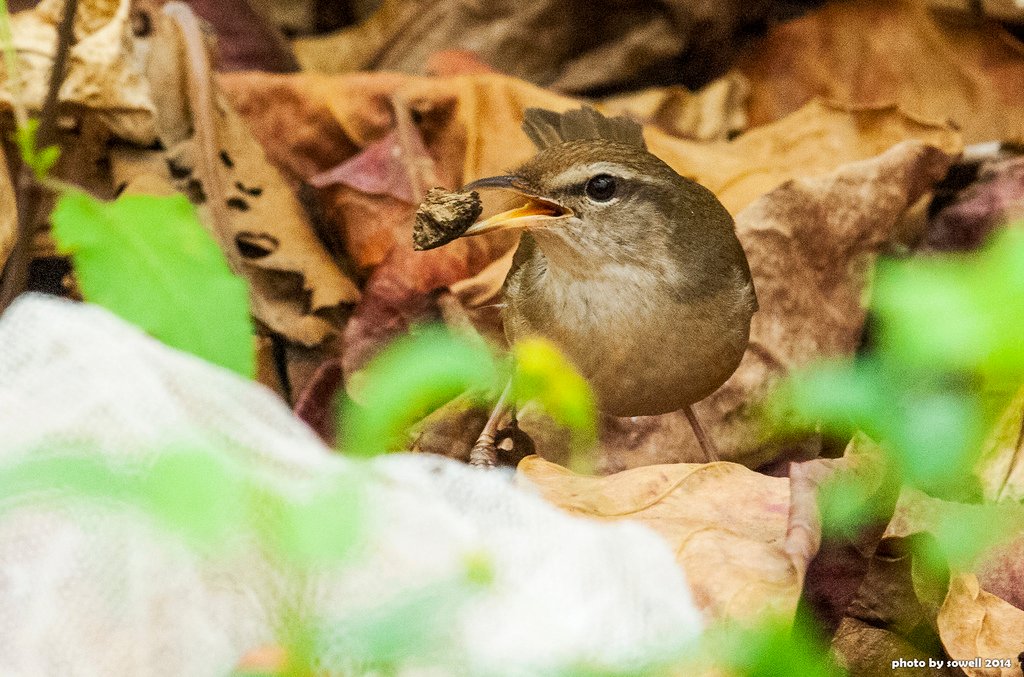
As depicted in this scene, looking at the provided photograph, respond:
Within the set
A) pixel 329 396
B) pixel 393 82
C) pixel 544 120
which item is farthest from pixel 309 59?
pixel 329 396

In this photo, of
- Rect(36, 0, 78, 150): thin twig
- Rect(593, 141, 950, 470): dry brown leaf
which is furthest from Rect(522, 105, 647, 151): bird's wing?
Rect(36, 0, 78, 150): thin twig

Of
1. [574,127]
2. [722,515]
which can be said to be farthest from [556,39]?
[722,515]

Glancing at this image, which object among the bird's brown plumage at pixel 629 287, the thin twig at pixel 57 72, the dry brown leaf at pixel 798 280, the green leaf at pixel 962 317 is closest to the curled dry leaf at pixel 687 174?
the dry brown leaf at pixel 798 280

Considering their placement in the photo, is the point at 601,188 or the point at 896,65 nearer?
the point at 601,188

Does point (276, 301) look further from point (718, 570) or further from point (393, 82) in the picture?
point (718, 570)

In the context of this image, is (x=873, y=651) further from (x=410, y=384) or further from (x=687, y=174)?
(x=687, y=174)

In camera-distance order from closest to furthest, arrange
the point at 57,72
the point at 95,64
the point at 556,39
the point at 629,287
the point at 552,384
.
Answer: the point at 552,384
the point at 57,72
the point at 629,287
the point at 95,64
the point at 556,39

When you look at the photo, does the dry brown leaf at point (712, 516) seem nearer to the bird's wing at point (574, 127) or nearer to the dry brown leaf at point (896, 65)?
the bird's wing at point (574, 127)
